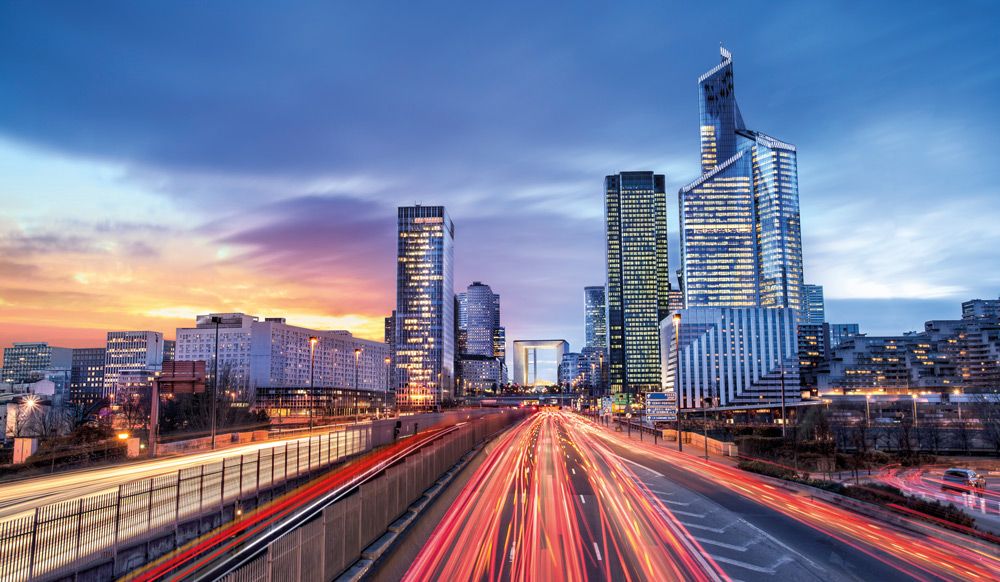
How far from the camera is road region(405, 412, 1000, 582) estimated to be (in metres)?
17.3

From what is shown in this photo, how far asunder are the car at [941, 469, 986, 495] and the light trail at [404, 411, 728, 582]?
20.7 m

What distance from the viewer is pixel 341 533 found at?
15148 mm

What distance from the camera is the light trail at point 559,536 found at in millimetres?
17125

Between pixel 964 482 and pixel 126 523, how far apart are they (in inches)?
1795

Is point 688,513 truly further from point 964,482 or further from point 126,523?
point 964,482

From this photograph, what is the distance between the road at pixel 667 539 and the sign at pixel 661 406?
97.8 feet

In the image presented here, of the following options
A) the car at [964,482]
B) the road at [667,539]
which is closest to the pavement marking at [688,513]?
the road at [667,539]

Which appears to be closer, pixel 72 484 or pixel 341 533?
pixel 341 533

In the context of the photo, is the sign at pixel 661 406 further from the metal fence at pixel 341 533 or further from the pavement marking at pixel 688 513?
the metal fence at pixel 341 533

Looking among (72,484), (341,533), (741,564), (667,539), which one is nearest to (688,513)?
(667,539)

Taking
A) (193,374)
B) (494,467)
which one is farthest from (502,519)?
(193,374)

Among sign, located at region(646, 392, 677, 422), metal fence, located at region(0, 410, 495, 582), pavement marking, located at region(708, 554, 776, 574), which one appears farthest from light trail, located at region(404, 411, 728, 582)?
sign, located at region(646, 392, 677, 422)

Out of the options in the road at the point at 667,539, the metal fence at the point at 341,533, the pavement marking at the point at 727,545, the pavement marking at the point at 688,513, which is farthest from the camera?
the pavement marking at the point at 688,513

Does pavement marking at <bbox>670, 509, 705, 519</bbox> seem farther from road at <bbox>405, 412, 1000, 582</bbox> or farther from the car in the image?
the car
